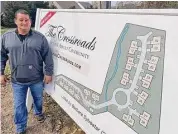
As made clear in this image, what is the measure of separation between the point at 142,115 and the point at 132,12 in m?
0.78

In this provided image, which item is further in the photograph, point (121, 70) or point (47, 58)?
point (47, 58)

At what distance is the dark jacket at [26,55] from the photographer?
357 cm

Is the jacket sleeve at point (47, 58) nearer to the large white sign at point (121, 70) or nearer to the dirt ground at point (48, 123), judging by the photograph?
the large white sign at point (121, 70)

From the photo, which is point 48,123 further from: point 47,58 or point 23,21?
point 23,21

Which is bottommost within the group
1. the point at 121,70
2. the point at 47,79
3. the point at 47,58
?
the point at 47,79

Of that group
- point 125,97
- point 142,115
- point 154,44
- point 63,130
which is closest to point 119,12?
point 154,44

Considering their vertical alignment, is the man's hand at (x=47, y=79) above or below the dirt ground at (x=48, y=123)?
above

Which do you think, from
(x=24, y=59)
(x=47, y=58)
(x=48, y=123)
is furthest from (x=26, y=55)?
(x=48, y=123)

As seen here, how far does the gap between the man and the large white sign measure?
368mm

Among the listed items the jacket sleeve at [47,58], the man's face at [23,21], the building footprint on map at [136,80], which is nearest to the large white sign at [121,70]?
the building footprint on map at [136,80]

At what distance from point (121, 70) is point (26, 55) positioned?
166 centimetres

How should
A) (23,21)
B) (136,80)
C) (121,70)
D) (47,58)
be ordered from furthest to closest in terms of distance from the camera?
(47,58) → (23,21) → (121,70) → (136,80)

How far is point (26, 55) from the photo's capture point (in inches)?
141

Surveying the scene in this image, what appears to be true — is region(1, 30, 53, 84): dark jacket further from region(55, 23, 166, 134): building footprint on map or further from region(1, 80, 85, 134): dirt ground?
region(55, 23, 166, 134): building footprint on map
